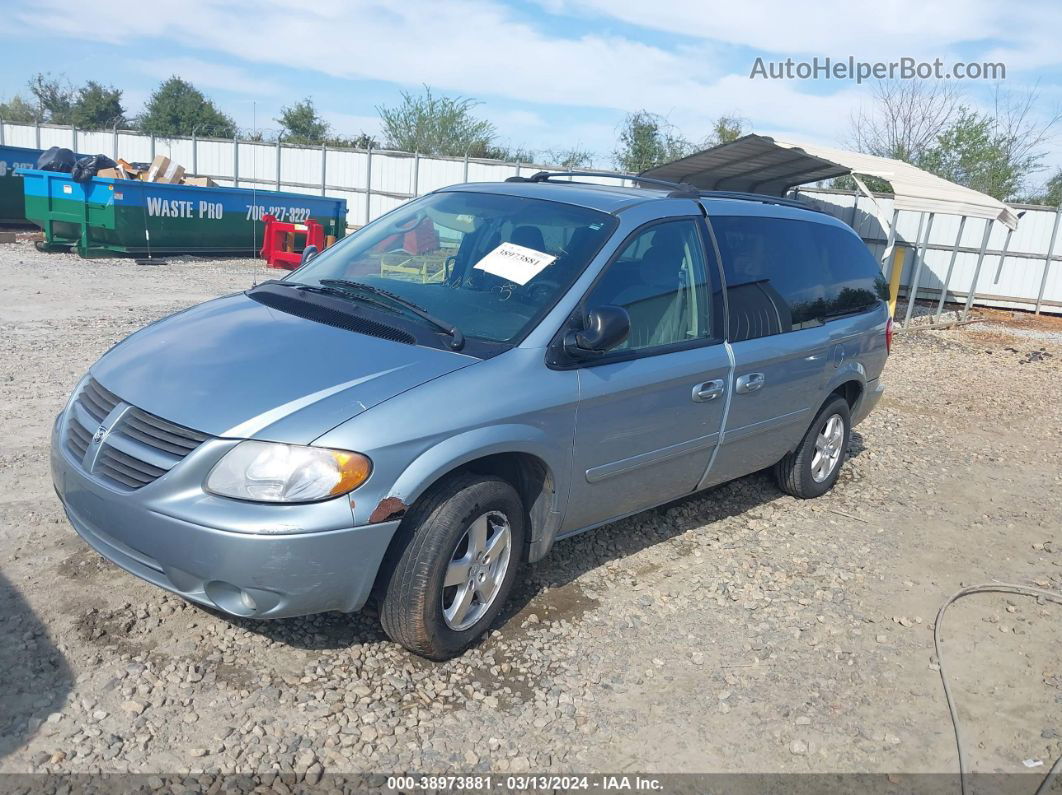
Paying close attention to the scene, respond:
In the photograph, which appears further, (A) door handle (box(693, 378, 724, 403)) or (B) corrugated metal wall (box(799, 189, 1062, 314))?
(B) corrugated metal wall (box(799, 189, 1062, 314))

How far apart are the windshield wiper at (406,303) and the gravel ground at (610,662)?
1281 mm

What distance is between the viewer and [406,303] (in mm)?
3893

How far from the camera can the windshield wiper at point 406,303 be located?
3.61 m

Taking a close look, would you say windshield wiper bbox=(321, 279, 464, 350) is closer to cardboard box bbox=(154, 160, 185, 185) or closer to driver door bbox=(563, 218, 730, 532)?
driver door bbox=(563, 218, 730, 532)

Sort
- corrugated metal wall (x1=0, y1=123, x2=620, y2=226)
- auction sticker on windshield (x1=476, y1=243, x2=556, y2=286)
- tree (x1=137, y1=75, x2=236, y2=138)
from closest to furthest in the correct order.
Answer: auction sticker on windshield (x1=476, y1=243, x2=556, y2=286) → corrugated metal wall (x1=0, y1=123, x2=620, y2=226) → tree (x1=137, y1=75, x2=236, y2=138)

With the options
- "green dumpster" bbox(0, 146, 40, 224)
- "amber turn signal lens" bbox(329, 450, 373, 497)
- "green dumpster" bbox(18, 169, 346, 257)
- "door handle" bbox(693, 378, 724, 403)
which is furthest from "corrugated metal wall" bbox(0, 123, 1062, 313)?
"amber turn signal lens" bbox(329, 450, 373, 497)

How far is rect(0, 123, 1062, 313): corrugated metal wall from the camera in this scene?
1914cm

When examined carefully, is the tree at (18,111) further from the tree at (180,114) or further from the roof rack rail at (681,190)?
the roof rack rail at (681,190)

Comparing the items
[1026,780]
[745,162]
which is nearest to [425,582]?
[1026,780]

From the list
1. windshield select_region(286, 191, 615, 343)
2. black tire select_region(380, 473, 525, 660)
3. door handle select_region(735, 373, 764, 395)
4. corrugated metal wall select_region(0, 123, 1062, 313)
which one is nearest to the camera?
black tire select_region(380, 473, 525, 660)

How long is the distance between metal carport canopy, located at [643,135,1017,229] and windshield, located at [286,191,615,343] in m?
10.2

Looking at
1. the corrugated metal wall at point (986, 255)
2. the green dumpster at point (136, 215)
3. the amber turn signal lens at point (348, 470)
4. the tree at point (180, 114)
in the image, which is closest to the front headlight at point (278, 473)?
the amber turn signal lens at point (348, 470)

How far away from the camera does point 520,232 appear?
4.25 metres

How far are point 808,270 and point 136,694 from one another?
170 inches
